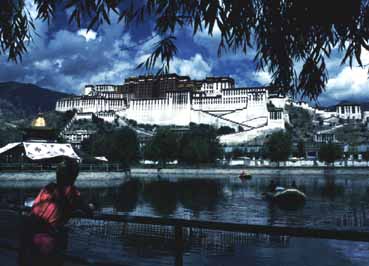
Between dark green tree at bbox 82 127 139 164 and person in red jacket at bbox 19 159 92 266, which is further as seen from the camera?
dark green tree at bbox 82 127 139 164

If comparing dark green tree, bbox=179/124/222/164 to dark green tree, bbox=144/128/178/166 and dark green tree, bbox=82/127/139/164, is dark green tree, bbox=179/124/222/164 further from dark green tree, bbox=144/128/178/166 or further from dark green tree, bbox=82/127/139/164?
dark green tree, bbox=82/127/139/164

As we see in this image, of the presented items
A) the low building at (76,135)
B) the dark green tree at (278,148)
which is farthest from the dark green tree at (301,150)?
the low building at (76,135)

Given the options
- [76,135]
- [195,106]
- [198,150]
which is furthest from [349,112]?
[76,135]

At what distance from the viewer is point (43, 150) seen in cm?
4488

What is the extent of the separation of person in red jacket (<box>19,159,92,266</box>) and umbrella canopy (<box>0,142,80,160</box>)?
→ 133ft

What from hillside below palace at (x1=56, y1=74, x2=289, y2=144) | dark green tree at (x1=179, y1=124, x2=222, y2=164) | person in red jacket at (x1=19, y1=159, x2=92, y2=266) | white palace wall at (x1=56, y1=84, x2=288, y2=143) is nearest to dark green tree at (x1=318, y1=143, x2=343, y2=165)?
dark green tree at (x1=179, y1=124, x2=222, y2=164)

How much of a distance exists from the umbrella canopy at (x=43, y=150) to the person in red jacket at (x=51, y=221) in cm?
4044

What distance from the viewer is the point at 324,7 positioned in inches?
133

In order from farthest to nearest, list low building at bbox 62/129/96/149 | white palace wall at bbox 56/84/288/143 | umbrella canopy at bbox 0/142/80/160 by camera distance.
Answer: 1. white palace wall at bbox 56/84/288/143
2. low building at bbox 62/129/96/149
3. umbrella canopy at bbox 0/142/80/160

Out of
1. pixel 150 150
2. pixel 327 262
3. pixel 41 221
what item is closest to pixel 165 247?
pixel 327 262

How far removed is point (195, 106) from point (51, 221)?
134 metres

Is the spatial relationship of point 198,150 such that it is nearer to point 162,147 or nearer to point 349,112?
point 162,147

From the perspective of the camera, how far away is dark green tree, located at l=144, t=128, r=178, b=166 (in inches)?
3484

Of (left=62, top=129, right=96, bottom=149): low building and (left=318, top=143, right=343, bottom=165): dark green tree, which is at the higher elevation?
(left=62, top=129, right=96, bottom=149): low building
